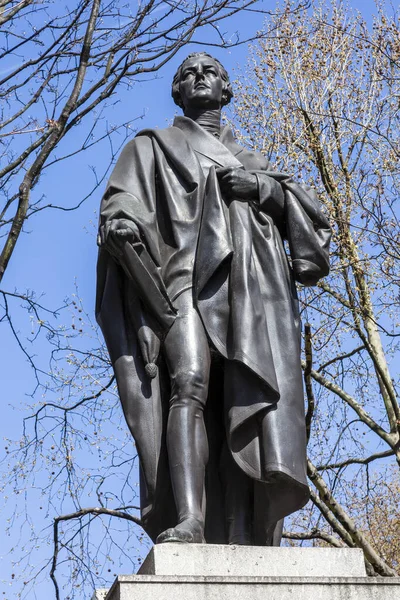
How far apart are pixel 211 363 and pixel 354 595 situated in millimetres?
1397

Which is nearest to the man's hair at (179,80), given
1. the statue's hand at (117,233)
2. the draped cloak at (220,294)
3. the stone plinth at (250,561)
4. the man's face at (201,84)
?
the man's face at (201,84)

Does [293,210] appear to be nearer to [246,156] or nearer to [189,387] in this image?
[246,156]

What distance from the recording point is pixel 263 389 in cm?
541

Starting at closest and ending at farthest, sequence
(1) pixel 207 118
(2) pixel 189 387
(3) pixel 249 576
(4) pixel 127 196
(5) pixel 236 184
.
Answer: (3) pixel 249 576, (2) pixel 189 387, (4) pixel 127 196, (5) pixel 236 184, (1) pixel 207 118

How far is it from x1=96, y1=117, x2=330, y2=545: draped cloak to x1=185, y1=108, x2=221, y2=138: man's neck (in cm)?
17

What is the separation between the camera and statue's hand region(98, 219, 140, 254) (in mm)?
5438

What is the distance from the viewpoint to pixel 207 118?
6418 millimetres

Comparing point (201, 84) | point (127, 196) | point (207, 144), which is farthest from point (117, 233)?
point (201, 84)

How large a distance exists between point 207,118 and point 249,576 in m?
2.75

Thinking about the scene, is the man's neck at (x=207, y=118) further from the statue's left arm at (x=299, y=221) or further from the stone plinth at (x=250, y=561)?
the stone plinth at (x=250, y=561)

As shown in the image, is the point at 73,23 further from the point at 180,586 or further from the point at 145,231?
the point at 180,586

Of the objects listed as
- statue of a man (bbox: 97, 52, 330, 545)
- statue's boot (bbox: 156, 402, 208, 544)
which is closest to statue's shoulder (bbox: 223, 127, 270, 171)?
statue of a man (bbox: 97, 52, 330, 545)

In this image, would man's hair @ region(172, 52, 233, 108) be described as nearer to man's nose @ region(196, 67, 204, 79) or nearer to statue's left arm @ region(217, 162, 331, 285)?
man's nose @ region(196, 67, 204, 79)

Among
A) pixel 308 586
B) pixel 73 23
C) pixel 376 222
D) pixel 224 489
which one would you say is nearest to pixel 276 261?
pixel 224 489
